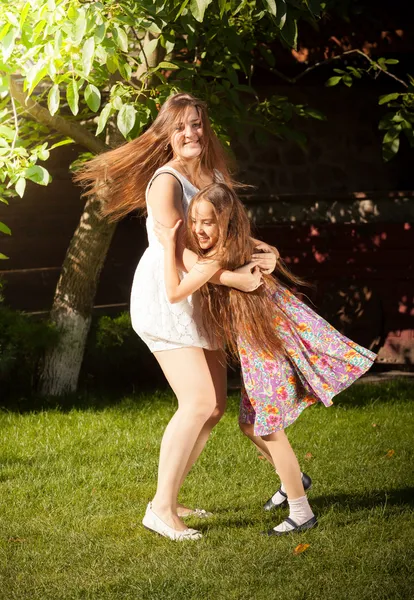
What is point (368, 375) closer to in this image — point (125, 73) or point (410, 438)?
point (410, 438)

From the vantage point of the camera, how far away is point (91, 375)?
8758 mm

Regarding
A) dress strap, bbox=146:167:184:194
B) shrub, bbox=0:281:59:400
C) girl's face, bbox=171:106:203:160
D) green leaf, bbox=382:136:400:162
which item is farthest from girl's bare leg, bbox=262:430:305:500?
shrub, bbox=0:281:59:400

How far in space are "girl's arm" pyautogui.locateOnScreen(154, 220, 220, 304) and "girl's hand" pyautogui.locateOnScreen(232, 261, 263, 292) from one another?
109 millimetres

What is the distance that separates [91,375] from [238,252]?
4.68m

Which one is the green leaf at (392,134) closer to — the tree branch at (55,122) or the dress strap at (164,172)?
the tree branch at (55,122)

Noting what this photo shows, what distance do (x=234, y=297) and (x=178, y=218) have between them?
0.42 meters

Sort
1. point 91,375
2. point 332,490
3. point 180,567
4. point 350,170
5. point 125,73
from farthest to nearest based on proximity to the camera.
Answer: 1. point 350,170
2. point 91,375
3. point 125,73
4. point 332,490
5. point 180,567

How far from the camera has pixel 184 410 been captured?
171 inches

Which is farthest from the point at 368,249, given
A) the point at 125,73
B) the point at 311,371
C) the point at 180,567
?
the point at 180,567

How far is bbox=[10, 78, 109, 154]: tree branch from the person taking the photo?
6981mm

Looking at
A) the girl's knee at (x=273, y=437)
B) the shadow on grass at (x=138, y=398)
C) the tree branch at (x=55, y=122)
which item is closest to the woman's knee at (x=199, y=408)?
the girl's knee at (x=273, y=437)

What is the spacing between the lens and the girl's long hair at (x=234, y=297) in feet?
14.0

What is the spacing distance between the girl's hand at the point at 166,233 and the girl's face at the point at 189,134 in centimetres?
37

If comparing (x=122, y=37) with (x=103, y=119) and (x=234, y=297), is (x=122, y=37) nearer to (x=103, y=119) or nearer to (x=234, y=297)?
(x=103, y=119)
